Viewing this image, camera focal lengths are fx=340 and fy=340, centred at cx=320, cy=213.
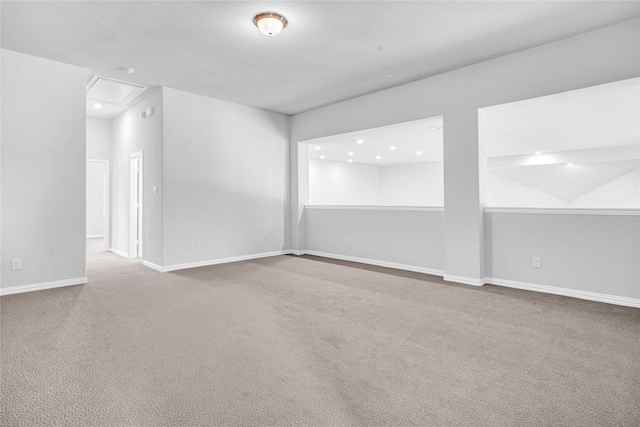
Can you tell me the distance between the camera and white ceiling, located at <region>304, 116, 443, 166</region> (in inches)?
250

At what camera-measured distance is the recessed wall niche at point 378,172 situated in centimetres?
973

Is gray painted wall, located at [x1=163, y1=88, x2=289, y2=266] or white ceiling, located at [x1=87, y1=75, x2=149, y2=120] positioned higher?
white ceiling, located at [x1=87, y1=75, x2=149, y2=120]

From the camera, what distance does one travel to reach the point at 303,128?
6.76 meters

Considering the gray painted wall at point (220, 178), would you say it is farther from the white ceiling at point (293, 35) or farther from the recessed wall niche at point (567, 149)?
the recessed wall niche at point (567, 149)

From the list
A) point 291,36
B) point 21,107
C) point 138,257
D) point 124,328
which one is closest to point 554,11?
point 291,36

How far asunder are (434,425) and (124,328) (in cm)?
255

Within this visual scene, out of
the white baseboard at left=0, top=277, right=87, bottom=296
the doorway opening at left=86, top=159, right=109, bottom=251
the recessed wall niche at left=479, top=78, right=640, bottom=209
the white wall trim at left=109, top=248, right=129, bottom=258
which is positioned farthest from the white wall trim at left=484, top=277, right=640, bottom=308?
the doorway opening at left=86, top=159, right=109, bottom=251

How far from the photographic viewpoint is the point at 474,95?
430cm

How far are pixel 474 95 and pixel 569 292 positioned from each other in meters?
2.57

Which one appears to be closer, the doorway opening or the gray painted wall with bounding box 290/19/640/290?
the gray painted wall with bounding box 290/19/640/290

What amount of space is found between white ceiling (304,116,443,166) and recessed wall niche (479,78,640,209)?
1265 mm

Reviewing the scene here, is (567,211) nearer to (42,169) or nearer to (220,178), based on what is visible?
(220,178)

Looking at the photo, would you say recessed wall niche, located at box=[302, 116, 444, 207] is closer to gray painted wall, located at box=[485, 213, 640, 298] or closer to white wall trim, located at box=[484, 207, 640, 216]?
white wall trim, located at box=[484, 207, 640, 216]

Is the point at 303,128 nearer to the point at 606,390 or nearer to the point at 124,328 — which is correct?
the point at 124,328
